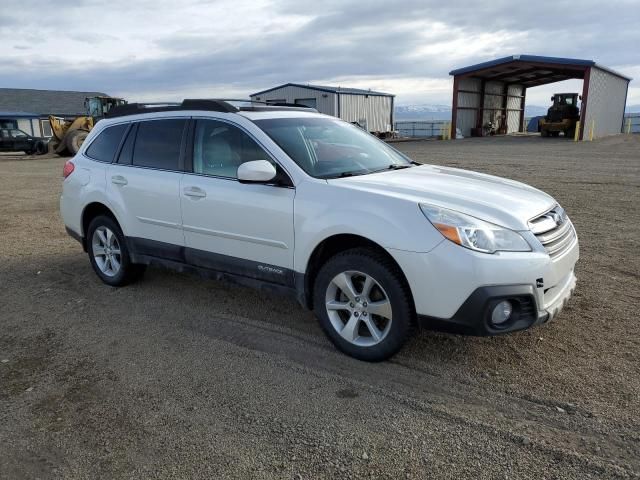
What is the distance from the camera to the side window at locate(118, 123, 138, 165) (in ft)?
17.3

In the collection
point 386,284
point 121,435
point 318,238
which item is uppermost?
point 318,238

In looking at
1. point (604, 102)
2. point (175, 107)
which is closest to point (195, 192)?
point (175, 107)

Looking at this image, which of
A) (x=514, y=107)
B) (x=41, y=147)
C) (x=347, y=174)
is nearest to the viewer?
(x=347, y=174)

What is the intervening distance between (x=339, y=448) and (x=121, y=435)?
1255 millimetres

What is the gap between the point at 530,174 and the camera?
14430mm

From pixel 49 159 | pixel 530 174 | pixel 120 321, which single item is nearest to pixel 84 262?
pixel 120 321

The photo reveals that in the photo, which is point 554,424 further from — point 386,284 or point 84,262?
point 84,262

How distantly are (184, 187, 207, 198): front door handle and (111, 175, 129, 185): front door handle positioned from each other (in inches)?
37.4

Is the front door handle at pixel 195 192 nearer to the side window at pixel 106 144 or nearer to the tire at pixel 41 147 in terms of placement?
the side window at pixel 106 144

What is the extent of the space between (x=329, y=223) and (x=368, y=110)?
37.0 metres

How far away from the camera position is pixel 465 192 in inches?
149

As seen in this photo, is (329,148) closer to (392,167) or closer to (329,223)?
(392,167)

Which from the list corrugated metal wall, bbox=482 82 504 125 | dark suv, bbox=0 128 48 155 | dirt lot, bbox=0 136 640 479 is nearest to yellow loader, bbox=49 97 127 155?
dark suv, bbox=0 128 48 155

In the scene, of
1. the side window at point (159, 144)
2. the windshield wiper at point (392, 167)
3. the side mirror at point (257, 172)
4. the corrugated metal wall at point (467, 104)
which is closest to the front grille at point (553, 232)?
the windshield wiper at point (392, 167)
